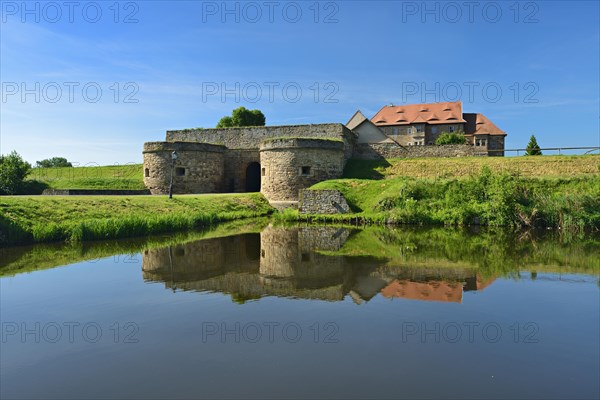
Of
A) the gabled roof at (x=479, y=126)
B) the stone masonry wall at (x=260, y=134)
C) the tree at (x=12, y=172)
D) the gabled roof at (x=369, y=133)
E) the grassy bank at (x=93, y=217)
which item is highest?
the gabled roof at (x=479, y=126)

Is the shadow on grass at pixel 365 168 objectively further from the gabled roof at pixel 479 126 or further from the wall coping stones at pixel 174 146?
the gabled roof at pixel 479 126

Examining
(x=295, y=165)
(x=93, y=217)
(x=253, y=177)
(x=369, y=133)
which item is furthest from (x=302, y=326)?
(x=369, y=133)

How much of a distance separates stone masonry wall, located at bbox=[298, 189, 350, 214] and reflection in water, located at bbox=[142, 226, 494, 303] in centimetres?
815

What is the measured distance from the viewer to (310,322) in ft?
19.9

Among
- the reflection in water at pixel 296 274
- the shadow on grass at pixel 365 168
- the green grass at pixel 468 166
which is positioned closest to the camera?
the reflection in water at pixel 296 274

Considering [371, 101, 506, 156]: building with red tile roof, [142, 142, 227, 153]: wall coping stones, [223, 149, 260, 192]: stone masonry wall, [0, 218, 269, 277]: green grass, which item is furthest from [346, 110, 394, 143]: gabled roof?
[0, 218, 269, 277]: green grass

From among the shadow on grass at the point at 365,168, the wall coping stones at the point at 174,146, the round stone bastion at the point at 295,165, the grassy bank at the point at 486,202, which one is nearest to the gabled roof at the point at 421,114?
the shadow on grass at the point at 365,168

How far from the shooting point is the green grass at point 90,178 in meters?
28.1

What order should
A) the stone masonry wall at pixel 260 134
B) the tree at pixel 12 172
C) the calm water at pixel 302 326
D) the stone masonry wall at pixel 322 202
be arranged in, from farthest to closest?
the stone masonry wall at pixel 260 134 < the tree at pixel 12 172 < the stone masonry wall at pixel 322 202 < the calm water at pixel 302 326

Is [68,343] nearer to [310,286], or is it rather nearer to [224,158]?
[310,286]

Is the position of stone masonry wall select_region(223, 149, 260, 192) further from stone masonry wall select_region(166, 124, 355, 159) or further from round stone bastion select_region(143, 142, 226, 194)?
round stone bastion select_region(143, 142, 226, 194)

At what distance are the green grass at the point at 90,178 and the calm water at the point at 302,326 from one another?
Result: 736 inches

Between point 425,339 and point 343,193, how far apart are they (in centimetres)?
1640

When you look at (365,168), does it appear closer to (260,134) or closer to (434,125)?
(260,134)
